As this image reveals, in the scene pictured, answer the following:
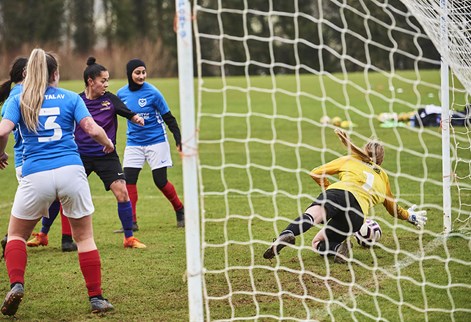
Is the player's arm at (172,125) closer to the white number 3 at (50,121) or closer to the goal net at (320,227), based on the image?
the goal net at (320,227)

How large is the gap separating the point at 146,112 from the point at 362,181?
332 cm

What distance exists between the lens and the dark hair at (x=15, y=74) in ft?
21.4

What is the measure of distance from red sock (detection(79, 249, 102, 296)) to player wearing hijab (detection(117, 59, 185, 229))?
3.41m

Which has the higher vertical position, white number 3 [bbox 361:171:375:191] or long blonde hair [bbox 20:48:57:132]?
long blonde hair [bbox 20:48:57:132]

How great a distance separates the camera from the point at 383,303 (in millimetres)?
5668

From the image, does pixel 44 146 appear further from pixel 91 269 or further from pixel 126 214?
pixel 126 214

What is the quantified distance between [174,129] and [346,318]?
409 centimetres

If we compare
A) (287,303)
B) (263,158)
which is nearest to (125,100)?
(287,303)

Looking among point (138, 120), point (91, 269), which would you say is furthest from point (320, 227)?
point (91, 269)

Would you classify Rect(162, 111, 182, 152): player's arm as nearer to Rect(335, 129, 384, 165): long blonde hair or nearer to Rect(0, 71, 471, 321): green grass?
Rect(0, 71, 471, 321): green grass

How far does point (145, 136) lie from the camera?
9.28 m

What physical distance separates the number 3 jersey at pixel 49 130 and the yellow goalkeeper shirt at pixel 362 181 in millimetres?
2232

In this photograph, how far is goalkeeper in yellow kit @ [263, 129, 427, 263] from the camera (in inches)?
264

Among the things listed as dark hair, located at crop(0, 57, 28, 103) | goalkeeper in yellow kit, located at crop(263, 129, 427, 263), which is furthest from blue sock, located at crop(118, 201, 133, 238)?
goalkeeper in yellow kit, located at crop(263, 129, 427, 263)
